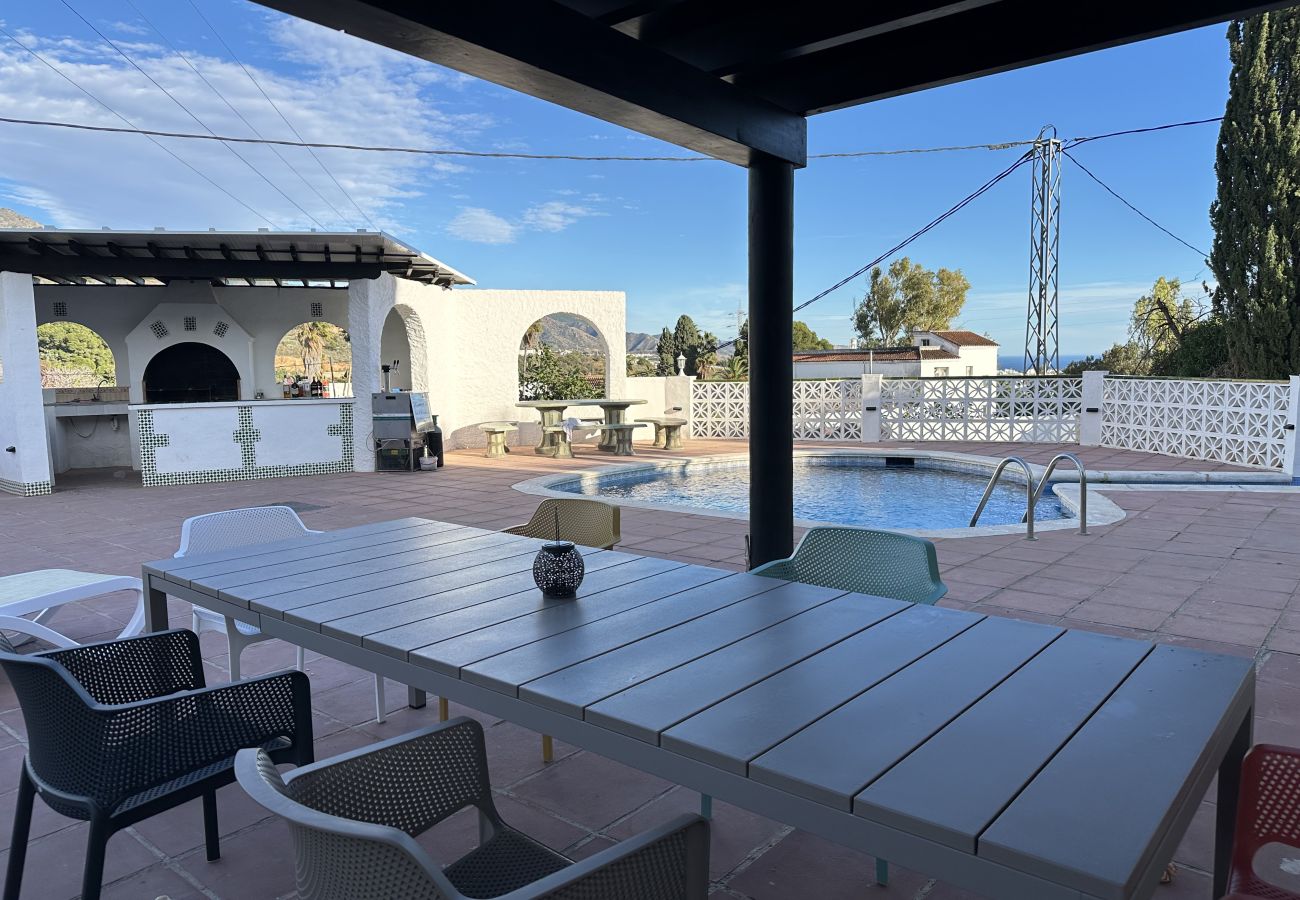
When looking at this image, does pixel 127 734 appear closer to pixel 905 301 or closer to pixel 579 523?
pixel 579 523

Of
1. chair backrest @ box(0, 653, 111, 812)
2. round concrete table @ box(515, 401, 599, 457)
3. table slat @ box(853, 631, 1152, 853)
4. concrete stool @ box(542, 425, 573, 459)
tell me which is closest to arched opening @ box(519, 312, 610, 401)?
round concrete table @ box(515, 401, 599, 457)

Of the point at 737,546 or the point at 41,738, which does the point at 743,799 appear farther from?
the point at 737,546

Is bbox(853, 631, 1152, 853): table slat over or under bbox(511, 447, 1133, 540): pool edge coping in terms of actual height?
over

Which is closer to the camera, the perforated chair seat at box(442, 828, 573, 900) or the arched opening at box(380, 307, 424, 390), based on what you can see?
the perforated chair seat at box(442, 828, 573, 900)

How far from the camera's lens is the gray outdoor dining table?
1.03 metres

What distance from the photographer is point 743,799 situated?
1.18 m

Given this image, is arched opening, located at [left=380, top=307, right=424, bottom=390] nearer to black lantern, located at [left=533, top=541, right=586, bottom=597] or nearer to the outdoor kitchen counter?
the outdoor kitchen counter

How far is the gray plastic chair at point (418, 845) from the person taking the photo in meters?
1.04

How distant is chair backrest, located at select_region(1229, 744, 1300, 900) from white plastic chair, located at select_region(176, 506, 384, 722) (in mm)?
2338

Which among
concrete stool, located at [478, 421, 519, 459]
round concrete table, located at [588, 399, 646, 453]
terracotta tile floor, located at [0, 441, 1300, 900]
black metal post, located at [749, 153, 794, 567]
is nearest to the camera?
terracotta tile floor, located at [0, 441, 1300, 900]

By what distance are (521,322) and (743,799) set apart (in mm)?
12229

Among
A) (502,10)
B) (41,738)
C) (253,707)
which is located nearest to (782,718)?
(253,707)

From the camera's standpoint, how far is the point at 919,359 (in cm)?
3194

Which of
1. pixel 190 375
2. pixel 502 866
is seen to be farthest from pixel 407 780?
pixel 190 375
